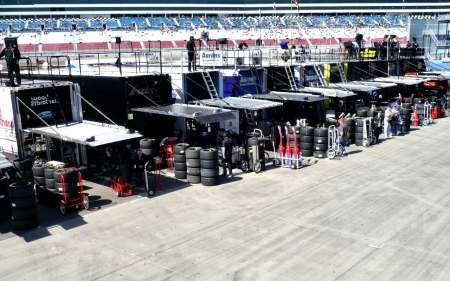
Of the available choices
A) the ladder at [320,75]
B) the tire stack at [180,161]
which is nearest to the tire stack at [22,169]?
the tire stack at [180,161]

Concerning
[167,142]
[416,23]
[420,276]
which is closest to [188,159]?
[167,142]

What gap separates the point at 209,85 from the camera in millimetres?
21453

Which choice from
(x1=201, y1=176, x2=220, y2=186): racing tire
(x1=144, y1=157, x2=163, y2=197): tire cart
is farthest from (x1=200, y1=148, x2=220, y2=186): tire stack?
(x1=144, y1=157, x2=163, y2=197): tire cart

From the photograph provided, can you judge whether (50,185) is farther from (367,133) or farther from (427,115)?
(427,115)

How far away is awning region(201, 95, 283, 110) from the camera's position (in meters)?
19.2

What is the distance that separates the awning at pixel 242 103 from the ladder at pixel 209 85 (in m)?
0.55

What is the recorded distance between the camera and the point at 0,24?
73.6 meters

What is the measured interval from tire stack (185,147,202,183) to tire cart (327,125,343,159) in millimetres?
6281

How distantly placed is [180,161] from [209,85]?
669 centimetres

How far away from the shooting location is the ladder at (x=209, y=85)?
69.0 feet

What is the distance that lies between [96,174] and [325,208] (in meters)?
8.86

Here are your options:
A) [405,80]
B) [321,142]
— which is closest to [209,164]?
[321,142]

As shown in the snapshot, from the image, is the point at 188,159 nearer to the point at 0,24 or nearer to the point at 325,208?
the point at 325,208

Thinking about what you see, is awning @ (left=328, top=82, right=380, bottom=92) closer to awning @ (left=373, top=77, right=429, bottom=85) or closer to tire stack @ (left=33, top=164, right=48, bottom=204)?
awning @ (left=373, top=77, right=429, bottom=85)
